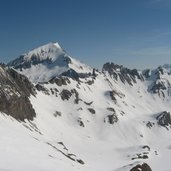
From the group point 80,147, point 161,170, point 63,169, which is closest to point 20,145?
point 63,169

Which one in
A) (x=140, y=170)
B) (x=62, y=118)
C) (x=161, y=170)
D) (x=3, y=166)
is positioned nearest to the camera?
(x=3, y=166)

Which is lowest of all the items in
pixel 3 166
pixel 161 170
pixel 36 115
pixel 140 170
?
pixel 3 166

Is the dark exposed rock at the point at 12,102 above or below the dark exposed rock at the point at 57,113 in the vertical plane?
below

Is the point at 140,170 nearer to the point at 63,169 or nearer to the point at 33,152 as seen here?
the point at 63,169

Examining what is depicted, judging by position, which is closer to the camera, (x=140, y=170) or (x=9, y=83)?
(x=140, y=170)

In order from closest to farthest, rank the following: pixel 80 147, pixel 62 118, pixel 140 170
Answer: pixel 140 170 < pixel 80 147 < pixel 62 118

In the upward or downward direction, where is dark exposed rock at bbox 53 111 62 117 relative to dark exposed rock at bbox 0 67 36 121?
upward

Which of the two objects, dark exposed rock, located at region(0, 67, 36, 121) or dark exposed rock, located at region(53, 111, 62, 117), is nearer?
dark exposed rock, located at region(0, 67, 36, 121)

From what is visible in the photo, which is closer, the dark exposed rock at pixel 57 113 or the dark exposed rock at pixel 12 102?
the dark exposed rock at pixel 12 102

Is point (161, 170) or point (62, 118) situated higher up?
point (62, 118)

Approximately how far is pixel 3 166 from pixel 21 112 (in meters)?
91.1

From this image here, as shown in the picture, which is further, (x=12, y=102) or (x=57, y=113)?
(x=57, y=113)

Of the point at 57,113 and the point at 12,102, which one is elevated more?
the point at 57,113

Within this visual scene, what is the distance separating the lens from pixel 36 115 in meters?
165
